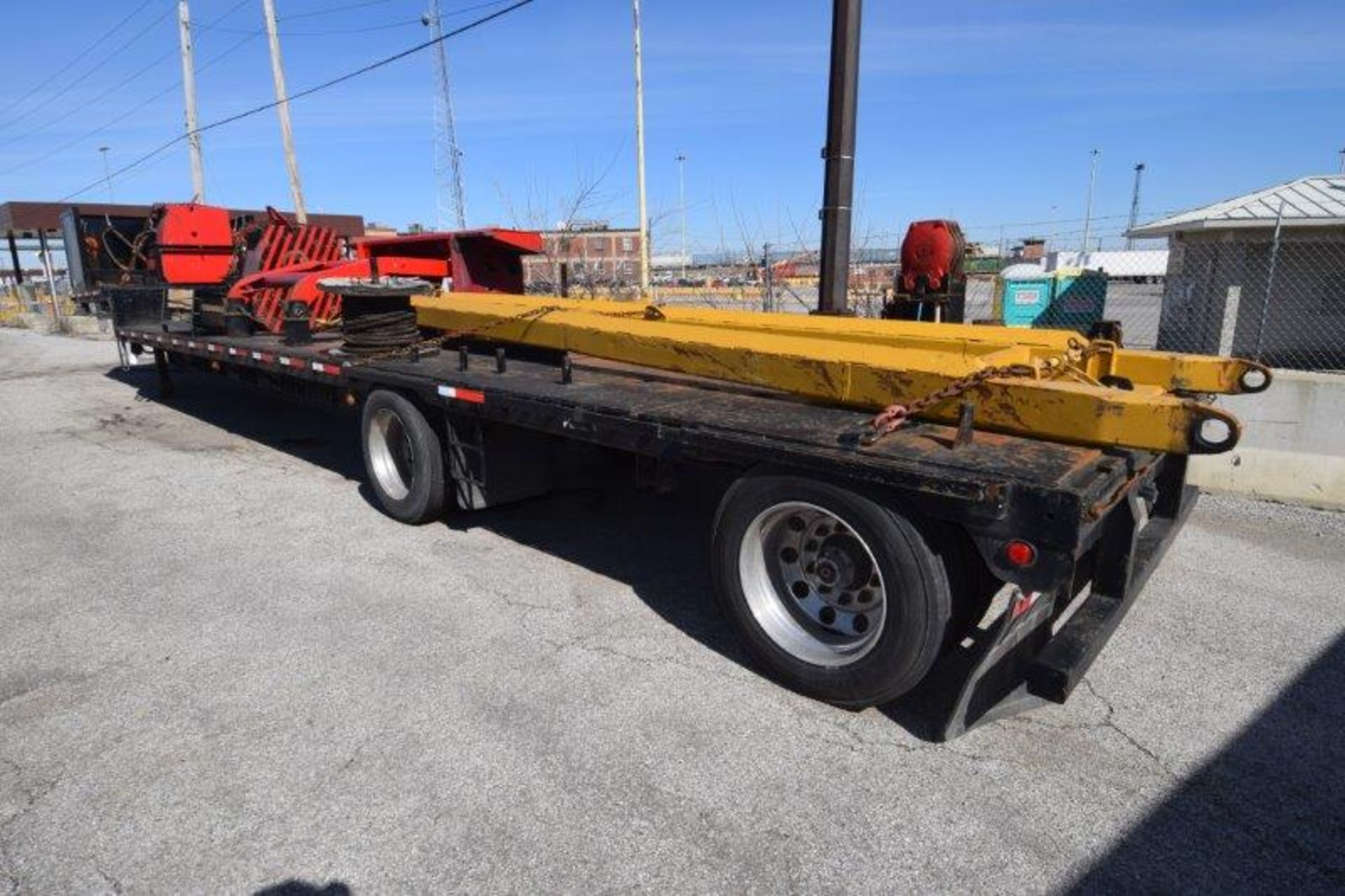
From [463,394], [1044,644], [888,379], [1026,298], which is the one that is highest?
[888,379]

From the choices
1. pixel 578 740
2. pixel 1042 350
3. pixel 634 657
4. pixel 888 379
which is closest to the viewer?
pixel 578 740

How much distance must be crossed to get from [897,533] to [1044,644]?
0.82 meters

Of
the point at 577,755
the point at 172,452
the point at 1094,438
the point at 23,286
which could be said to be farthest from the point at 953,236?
the point at 23,286

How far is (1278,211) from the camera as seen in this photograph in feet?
38.5

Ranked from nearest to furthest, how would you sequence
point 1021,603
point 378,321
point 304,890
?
point 304,890 < point 1021,603 < point 378,321

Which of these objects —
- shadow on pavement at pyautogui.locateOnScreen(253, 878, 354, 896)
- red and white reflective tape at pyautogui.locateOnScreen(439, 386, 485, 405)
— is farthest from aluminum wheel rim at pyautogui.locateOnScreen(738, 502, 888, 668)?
red and white reflective tape at pyautogui.locateOnScreen(439, 386, 485, 405)

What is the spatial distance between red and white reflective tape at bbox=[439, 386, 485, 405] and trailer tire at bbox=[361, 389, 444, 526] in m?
0.50

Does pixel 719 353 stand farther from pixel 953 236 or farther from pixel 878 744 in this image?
pixel 953 236

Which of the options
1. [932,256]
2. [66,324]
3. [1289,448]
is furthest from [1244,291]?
[66,324]

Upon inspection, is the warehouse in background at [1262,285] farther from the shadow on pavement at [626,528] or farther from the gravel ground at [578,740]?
the shadow on pavement at [626,528]

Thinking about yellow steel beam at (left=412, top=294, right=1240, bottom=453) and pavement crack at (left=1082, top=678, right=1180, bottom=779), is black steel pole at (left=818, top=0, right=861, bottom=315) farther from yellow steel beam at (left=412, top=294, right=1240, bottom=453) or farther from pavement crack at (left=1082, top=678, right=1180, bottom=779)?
pavement crack at (left=1082, top=678, right=1180, bottom=779)

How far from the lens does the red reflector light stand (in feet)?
8.97

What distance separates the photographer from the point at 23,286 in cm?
3638

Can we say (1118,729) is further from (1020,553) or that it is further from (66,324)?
(66,324)
